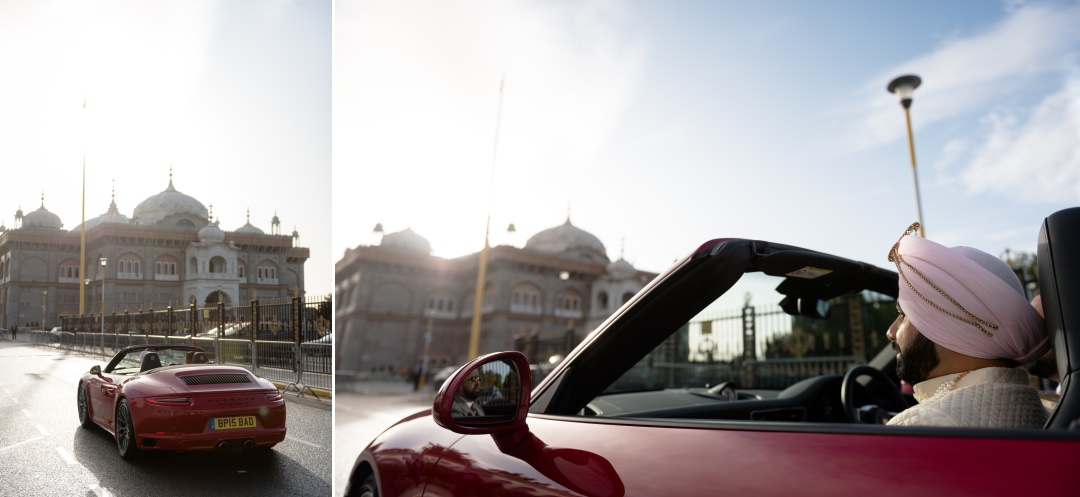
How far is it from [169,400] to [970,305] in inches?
146

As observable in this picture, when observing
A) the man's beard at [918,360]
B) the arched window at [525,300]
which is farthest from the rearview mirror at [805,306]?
the arched window at [525,300]

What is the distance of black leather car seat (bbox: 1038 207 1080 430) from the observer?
1.21 m

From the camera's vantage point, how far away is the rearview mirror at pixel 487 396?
2.02 metres

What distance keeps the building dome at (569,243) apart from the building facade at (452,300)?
7232 millimetres

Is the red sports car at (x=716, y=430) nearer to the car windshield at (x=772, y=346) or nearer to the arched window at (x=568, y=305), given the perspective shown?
the car windshield at (x=772, y=346)

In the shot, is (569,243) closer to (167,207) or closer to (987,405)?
(167,207)

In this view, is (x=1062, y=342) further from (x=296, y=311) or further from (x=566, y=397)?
(x=296, y=311)

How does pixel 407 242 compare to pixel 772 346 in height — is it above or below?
above

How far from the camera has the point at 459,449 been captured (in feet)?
7.48

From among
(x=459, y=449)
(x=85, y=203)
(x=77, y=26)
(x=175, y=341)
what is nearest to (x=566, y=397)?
(x=459, y=449)

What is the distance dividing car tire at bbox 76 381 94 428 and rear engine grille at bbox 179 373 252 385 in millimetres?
440

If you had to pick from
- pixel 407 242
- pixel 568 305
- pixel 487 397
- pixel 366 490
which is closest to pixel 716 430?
pixel 487 397

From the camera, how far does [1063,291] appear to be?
130cm

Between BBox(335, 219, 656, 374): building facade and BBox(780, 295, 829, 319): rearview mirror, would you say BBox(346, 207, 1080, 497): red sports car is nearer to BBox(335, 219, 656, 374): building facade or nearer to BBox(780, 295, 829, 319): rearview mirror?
BBox(780, 295, 829, 319): rearview mirror
